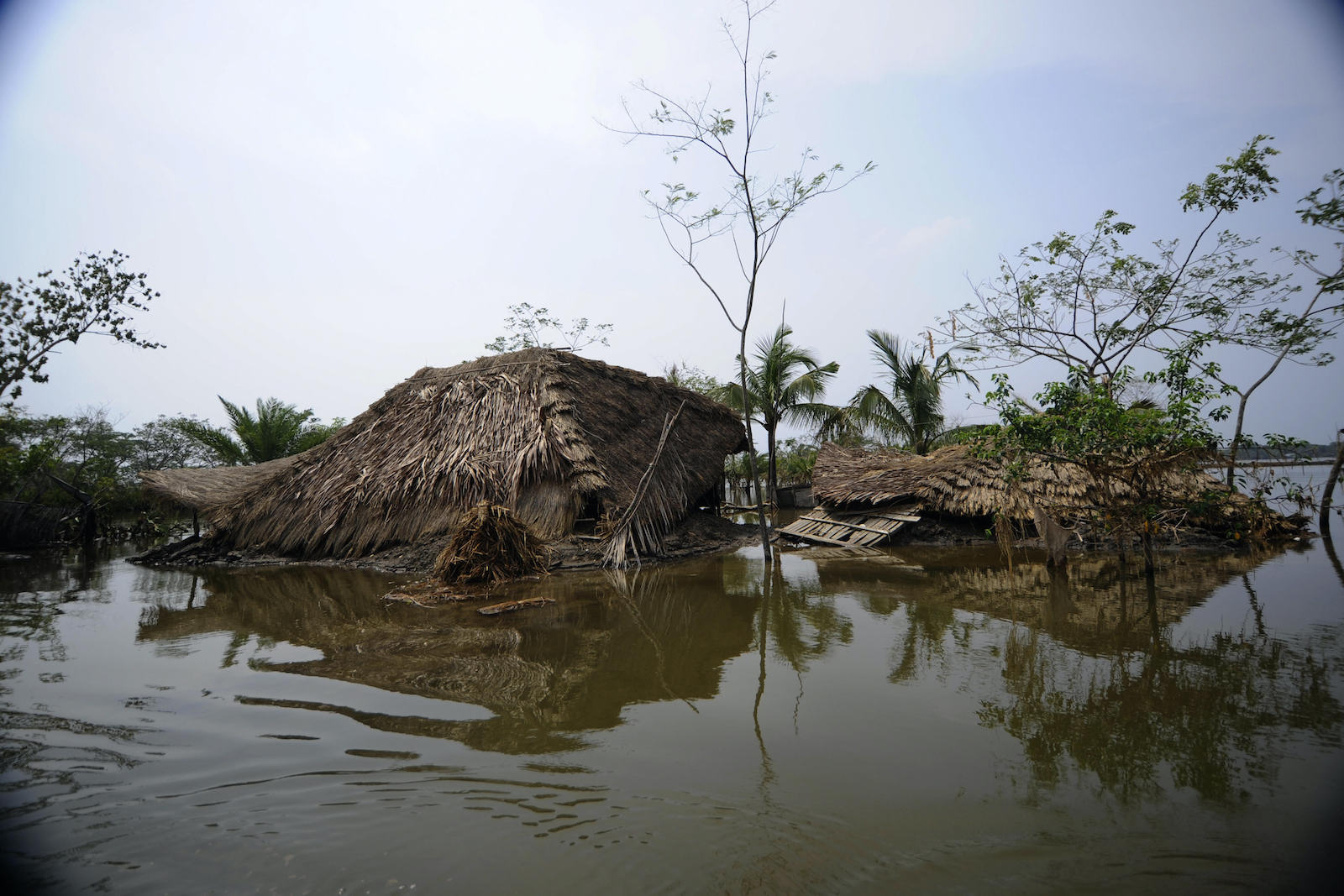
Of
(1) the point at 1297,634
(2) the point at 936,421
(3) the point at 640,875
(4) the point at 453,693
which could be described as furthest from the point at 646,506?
(2) the point at 936,421

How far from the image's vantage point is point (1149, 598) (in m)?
5.85

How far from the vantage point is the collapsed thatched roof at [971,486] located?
970cm

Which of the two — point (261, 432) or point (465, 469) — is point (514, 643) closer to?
point (465, 469)

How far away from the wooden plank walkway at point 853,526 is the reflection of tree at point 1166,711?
6.25 metres

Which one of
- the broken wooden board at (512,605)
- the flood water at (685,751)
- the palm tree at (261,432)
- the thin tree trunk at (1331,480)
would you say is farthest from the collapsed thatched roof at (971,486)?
the palm tree at (261,432)

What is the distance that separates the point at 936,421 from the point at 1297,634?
14.3 m

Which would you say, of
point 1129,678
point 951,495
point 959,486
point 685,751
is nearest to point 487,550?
point 685,751

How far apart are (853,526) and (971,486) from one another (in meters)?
2.07

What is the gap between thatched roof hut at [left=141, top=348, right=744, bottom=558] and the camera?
9.13 metres

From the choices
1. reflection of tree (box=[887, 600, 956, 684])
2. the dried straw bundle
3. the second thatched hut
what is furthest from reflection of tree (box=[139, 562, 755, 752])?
the second thatched hut

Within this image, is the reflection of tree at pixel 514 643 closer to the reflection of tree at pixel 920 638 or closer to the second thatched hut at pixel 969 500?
the reflection of tree at pixel 920 638

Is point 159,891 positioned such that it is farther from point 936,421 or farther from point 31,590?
point 936,421

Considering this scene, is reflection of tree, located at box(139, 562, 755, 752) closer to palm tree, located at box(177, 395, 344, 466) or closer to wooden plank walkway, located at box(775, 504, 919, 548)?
Result: wooden plank walkway, located at box(775, 504, 919, 548)

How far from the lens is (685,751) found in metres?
2.84
